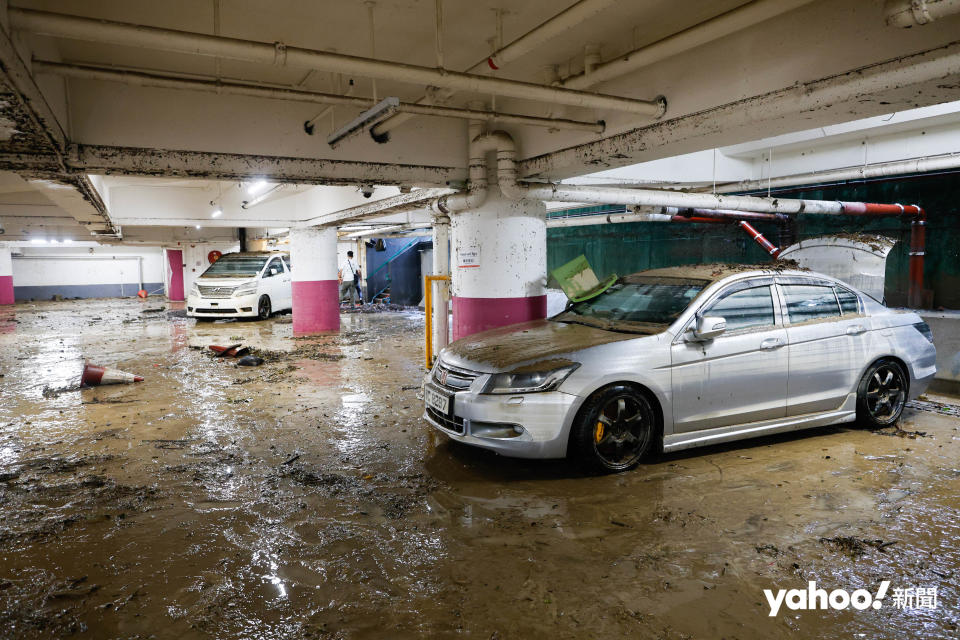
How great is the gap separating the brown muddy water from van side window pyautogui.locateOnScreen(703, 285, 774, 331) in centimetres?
106

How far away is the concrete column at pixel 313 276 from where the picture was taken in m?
12.8

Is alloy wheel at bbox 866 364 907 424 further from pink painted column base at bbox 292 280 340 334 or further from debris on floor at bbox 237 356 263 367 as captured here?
pink painted column base at bbox 292 280 340 334

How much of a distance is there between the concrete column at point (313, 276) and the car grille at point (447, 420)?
29.5ft

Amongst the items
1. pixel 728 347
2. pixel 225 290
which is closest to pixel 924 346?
pixel 728 347

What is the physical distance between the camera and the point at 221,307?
15148mm

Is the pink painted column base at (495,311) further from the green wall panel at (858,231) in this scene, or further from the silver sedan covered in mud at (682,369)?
the green wall panel at (858,231)

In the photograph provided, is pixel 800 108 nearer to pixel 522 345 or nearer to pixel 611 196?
pixel 522 345

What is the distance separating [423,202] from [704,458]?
5698mm

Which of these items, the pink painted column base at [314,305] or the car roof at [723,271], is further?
the pink painted column base at [314,305]

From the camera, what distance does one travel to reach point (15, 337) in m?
13.2

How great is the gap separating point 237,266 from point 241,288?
1.00 m

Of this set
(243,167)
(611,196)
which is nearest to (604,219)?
(611,196)

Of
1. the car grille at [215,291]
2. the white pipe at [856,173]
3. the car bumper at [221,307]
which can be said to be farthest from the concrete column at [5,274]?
the white pipe at [856,173]

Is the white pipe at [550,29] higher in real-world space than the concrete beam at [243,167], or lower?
higher
